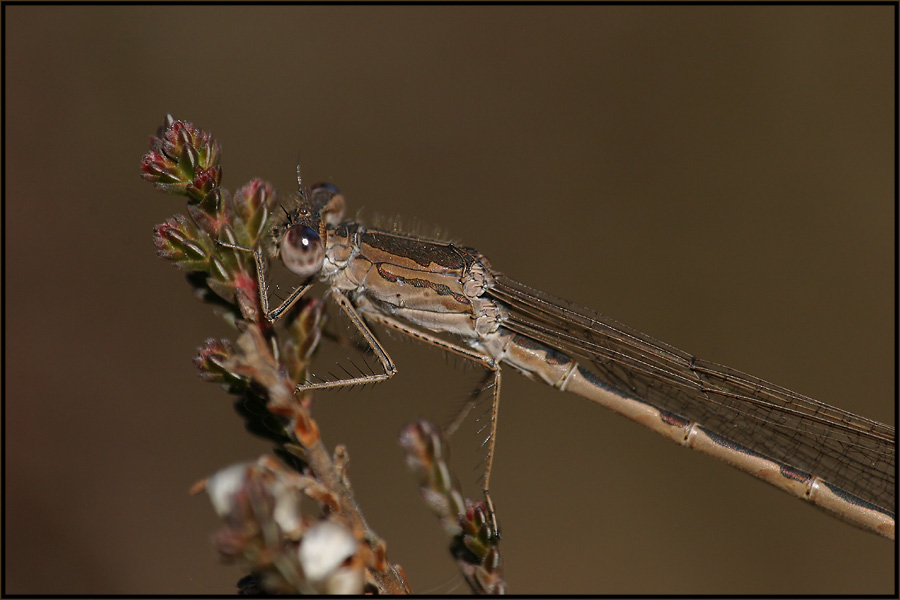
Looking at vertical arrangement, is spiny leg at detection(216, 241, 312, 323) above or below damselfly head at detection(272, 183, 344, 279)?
below

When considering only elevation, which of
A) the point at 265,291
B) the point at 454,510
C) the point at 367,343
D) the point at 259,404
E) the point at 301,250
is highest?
the point at 301,250

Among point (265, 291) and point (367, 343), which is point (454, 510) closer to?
point (265, 291)

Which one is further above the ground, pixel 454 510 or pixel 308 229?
pixel 308 229

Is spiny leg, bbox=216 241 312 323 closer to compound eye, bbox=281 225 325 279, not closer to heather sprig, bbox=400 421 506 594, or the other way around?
compound eye, bbox=281 225 325 279

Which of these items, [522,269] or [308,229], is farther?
[522,269]

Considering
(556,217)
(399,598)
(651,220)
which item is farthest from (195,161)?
(651,220)

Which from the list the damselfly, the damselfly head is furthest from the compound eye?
the damselfly

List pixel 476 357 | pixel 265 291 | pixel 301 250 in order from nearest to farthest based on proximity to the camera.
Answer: pixel 265 291, pixel 301 250, pixel 476 357

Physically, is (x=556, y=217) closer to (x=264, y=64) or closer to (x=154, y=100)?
(x=264, y=64)

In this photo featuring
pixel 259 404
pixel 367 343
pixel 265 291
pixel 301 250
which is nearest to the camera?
pixel 259 404

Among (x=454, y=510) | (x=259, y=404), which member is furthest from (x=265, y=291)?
(x=454, y=510)
